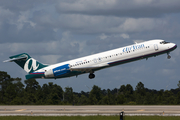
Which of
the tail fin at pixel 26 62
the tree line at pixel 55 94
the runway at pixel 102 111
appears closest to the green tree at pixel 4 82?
the tree line at pixel 55 94

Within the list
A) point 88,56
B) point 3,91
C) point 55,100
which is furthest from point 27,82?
point 88,56

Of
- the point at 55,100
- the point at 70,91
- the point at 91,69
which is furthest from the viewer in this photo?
the point at 70,91

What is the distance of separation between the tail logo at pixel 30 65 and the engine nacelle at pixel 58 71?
139 inches

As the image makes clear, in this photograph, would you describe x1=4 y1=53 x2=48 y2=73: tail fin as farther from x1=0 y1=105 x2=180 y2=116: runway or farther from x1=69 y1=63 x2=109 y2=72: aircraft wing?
x1=0 y1=105 x2=180 y2=116: runway

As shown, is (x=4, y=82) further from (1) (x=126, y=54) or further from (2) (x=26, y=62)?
(1) (x=126, y=54)

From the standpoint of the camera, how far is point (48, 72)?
213 ft

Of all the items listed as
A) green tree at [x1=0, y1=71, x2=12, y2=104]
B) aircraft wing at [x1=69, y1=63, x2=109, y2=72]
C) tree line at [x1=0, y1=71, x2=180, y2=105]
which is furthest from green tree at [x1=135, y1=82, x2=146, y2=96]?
aircraft wing at [x1=69, y1=63, x2=109, y2=72]

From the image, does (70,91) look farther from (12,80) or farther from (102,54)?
→ (102,54)

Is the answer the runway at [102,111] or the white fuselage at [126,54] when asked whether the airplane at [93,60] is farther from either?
the runway at [102,111]

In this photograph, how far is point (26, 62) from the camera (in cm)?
6806

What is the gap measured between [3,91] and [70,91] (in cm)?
3228

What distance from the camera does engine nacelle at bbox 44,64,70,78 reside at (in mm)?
63188

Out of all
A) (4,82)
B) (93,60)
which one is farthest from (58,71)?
(4,82)

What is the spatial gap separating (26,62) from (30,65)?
51.7 inches
